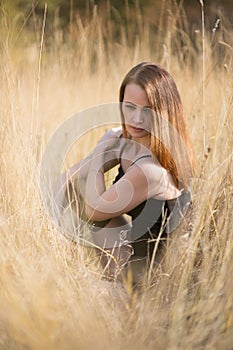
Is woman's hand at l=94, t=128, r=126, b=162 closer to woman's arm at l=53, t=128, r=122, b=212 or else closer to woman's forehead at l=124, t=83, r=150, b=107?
woman's arm at l=53, t=128, r=122, b=212

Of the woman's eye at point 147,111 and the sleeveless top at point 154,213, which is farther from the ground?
the woman's eye at point 147,111

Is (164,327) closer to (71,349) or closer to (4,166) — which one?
(71,349)

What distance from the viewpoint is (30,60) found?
13.2 ft

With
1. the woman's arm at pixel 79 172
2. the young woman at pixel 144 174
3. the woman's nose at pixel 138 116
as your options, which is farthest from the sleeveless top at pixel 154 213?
the woman's arm at pixel 79 172

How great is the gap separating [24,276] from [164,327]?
1.32 ft

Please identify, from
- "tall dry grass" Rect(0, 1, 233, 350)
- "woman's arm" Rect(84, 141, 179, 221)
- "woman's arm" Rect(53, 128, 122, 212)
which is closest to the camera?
"tall dry grass" Rect(0, 1, 233, 350)

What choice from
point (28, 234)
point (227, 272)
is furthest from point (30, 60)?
point (227, 272)

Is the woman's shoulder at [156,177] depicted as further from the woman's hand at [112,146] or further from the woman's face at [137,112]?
the woman's hand at [112,146]

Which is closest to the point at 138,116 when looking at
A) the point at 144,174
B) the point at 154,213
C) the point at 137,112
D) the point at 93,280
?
the point at 137,112

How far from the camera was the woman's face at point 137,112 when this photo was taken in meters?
1.96

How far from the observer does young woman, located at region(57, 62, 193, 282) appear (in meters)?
1.95

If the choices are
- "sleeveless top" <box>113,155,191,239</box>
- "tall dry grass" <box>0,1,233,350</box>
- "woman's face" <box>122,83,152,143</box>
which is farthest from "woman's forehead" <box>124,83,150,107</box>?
"tall dry grass" <box>0,1,233,350</box>

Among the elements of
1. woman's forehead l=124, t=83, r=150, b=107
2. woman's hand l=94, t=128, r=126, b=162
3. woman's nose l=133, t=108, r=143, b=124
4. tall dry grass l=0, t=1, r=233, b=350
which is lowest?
tall dry grass l=0, t=1, r=233, b=350

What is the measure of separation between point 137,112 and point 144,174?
0.21 m
